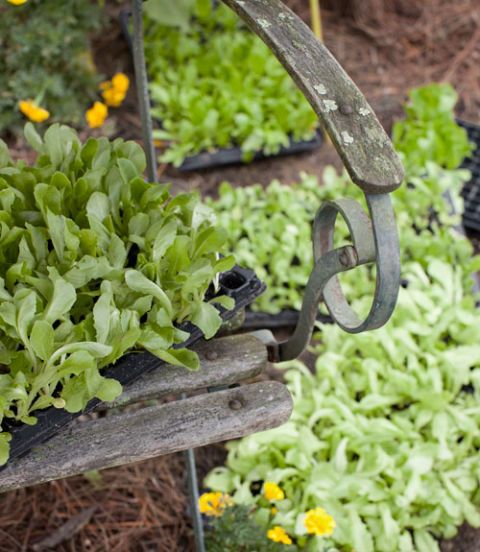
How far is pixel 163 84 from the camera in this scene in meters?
2.95

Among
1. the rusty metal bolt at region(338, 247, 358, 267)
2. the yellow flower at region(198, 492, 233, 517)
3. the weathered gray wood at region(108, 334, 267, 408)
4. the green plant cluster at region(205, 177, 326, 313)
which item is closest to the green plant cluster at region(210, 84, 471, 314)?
the green plant cluster at region(205, 177, 326, 313)

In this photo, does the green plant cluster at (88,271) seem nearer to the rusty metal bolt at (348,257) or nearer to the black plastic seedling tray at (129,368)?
the black plastic seedling tray at (129,368)

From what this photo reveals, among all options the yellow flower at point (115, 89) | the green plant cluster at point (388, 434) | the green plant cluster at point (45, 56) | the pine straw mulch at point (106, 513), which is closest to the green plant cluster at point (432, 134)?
the green plant cluster at point (388, 434)

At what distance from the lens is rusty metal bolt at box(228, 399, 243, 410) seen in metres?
1.25

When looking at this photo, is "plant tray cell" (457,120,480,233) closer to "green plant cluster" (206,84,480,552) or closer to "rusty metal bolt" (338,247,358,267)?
"green plant cluster" (206,84,480,552)

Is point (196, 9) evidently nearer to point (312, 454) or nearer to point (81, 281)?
point (312, 454)

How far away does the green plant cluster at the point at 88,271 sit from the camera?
3.56 ft

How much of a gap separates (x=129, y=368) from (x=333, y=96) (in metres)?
0.49

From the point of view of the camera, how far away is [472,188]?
2.81m

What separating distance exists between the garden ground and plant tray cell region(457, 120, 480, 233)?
278 millimetres

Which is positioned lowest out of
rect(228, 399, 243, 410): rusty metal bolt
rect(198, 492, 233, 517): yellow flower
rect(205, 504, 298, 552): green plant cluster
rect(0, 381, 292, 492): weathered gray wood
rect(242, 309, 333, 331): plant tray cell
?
rect(205, 504, 298, 552): green plant cluster

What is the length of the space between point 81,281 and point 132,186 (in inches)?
8.7

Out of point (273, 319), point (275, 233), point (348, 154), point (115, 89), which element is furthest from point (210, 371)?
point (115, 89)

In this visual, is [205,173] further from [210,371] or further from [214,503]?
[210,371]
